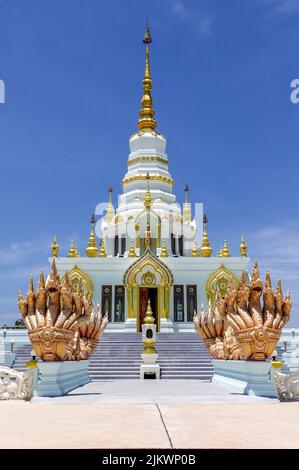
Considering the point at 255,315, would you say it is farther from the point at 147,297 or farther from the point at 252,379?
the point at 147,297

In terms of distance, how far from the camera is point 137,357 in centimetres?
2061

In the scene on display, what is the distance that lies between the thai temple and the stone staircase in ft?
13.0

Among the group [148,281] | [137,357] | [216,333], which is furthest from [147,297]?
[216,333]

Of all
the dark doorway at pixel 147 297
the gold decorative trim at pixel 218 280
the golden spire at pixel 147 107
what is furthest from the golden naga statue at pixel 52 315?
the golden spire at pixel 147 107

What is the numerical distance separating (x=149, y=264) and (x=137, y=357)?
879 centimetres

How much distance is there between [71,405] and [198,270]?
66.3 feet

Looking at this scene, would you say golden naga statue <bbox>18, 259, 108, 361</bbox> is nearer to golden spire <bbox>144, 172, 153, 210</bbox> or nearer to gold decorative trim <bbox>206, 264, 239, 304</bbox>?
gold decorative trim <bbox>206, 264, 239, 304</bbox>

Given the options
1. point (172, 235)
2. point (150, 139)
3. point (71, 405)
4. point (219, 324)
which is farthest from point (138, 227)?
point (71, 405)

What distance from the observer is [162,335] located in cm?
2450

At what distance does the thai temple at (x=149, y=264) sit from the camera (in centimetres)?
2859

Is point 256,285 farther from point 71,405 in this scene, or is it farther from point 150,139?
point 150,139

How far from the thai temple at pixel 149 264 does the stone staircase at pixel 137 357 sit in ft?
13.0

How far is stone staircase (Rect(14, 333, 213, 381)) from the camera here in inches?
724

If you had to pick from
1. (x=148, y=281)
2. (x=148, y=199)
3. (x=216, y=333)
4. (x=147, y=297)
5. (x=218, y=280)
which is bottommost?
(x=216, y=333)
